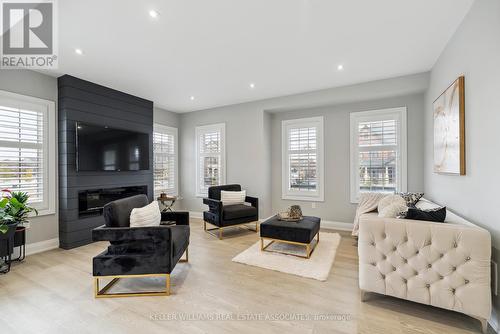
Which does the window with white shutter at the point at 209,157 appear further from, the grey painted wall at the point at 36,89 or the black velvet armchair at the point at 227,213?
the grey painted wall at the point at 36,89

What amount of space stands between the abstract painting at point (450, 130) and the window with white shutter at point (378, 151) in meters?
0.92

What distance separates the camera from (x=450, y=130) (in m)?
2.56

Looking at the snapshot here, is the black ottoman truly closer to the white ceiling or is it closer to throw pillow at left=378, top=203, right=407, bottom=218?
throw pillow at left=378, top=203, right=407, bottom=218

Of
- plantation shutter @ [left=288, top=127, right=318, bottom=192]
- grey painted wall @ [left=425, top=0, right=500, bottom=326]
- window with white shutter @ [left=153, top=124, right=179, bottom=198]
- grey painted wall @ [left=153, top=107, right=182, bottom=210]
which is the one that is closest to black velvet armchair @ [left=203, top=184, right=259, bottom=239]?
plantation shutter @ [left=288, top=127, right=318, bottom=192]

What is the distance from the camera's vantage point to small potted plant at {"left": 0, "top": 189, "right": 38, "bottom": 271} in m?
2.70

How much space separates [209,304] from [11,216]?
275 centimetres

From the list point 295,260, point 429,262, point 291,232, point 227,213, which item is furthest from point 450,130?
point 227,213

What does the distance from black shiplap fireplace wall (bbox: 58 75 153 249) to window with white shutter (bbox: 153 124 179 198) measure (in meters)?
1.08

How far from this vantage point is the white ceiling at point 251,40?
2123 mm

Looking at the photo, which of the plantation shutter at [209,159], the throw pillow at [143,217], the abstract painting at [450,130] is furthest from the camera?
the plantation shutter at [209,159]

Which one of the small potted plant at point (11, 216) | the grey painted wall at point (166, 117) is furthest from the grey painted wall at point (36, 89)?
the grey painted wall at point (166, 117)

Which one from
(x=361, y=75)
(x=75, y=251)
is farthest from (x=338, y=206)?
(x=75, y=251)

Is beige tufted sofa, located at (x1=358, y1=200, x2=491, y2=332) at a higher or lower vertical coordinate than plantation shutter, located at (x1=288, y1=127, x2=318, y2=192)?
lower

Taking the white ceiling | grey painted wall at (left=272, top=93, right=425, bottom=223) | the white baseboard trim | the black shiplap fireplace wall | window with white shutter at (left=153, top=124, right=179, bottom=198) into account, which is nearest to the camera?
the white ceiling
